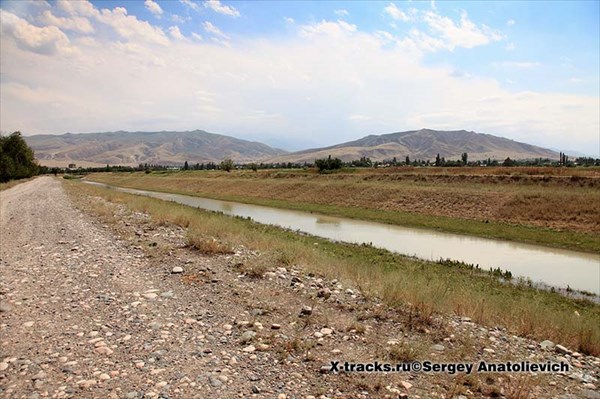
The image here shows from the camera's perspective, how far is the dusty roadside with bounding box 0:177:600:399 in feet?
17.4

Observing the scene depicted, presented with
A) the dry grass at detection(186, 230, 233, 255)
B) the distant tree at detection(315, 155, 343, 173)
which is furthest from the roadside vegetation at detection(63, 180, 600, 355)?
the distant tree at detection(315, 155, 343, 173)

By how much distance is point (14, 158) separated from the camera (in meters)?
80.8

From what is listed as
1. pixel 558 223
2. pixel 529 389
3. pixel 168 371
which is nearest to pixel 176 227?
pixel 168 371

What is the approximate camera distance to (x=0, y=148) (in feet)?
241

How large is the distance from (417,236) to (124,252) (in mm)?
22068

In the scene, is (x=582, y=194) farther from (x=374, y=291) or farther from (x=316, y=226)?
(x=374, y=291)

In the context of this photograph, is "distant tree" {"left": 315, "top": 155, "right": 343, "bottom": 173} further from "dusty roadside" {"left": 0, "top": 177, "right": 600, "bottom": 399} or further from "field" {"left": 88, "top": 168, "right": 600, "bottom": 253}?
"dusty roadside" {"left": 0, "top": 177, "right": 600, "bottom": 399}

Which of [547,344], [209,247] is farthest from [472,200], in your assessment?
[547,344]

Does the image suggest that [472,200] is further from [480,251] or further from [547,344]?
[547,344]

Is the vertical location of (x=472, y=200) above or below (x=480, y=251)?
above

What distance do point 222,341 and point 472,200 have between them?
38.1 meters

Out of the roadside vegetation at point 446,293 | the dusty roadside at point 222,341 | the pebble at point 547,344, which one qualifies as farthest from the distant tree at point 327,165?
the pebble at point 547,344

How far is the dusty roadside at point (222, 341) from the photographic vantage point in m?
5.30

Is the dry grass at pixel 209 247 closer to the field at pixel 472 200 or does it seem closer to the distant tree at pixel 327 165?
the field at pixel 472 200
